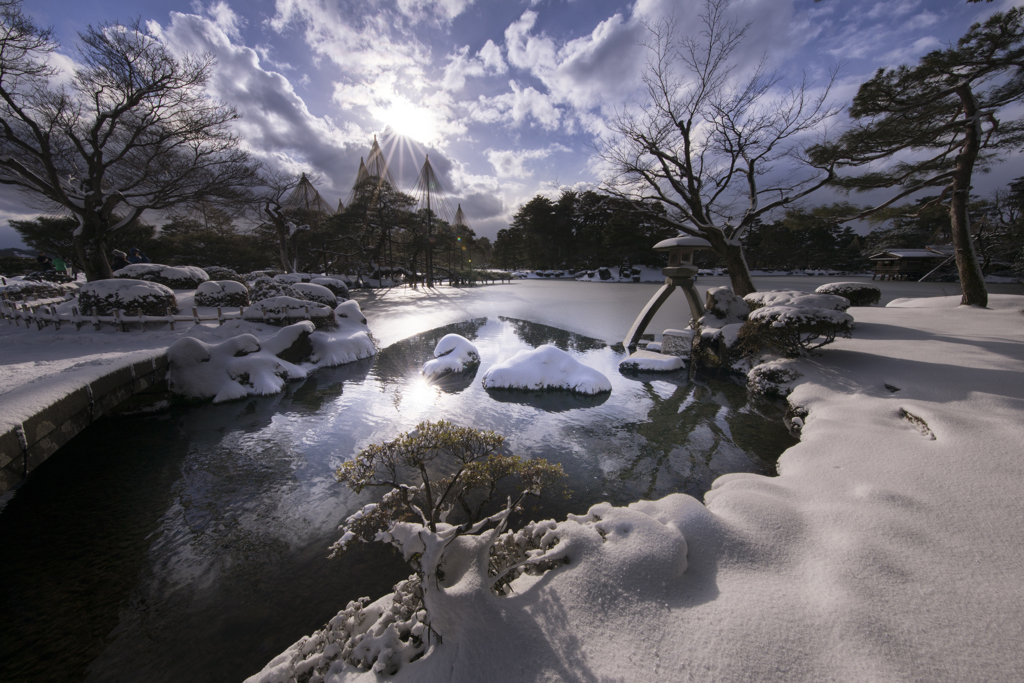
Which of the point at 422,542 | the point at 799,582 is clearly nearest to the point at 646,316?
the point at 799,582

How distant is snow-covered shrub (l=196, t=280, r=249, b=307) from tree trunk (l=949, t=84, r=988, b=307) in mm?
27820

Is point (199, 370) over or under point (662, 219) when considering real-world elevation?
under

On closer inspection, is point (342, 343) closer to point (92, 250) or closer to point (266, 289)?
point (266, 289)

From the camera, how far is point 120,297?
1050 centimetres

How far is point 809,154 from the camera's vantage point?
1253cm

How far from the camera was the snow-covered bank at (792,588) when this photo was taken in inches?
76.6

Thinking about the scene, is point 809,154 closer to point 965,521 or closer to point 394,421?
point 965,521

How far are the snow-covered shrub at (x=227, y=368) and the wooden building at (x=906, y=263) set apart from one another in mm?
42722

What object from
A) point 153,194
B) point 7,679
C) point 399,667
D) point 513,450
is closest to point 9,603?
point 7,679

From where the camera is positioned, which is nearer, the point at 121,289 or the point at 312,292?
the point at 121,289

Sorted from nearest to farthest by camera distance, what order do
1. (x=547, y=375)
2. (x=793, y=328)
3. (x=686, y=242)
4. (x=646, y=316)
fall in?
(x=793, y=328), (x=547, y=375), (x=686, y=242), (x=646, y=316)

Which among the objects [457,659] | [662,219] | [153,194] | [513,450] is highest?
[153,194]

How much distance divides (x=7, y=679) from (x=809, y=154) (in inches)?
805

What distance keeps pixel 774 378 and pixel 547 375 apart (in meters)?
5.94
